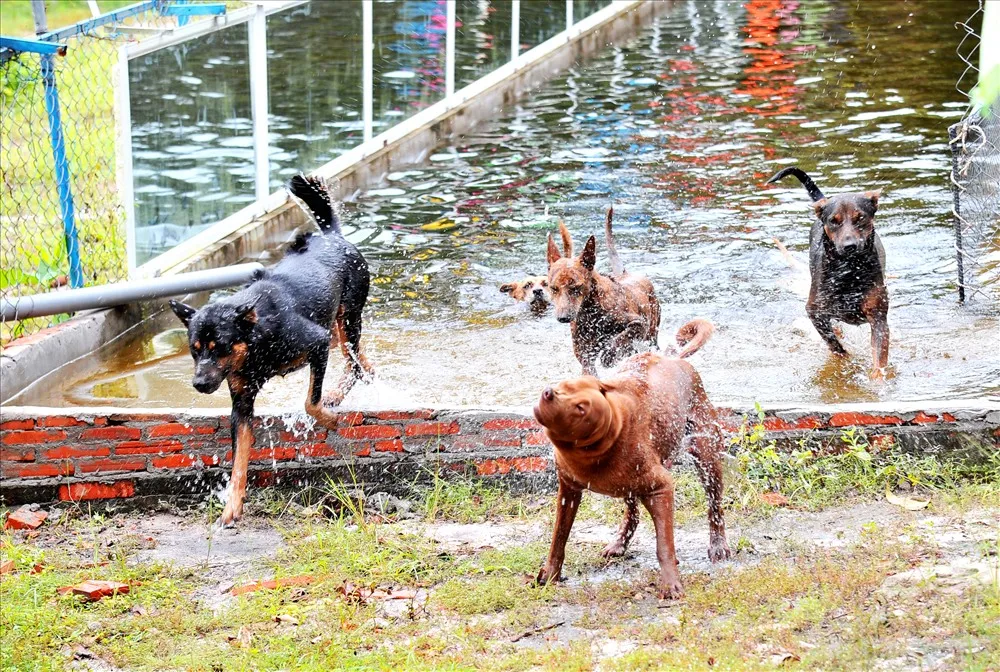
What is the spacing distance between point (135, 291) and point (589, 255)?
315 centimetres

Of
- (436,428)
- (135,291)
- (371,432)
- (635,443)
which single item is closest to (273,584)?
(371,432)

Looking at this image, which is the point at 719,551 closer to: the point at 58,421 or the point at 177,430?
the point at 177,430

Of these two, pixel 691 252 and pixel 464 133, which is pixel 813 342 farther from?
pixel 464 133

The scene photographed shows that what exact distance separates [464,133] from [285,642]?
37.9 ft

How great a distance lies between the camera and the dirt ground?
4172mm

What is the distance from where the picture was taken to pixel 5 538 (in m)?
5.73

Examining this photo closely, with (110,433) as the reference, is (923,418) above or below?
above

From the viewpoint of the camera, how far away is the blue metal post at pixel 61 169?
762 cm

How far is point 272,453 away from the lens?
20.1 ft

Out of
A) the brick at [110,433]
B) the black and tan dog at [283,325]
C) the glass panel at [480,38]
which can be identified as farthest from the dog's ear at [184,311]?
the glass panel at [480,38]

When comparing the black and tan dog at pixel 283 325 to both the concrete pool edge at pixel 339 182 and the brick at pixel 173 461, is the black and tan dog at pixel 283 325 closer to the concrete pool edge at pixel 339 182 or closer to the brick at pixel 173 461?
the brick at pixel 173 461

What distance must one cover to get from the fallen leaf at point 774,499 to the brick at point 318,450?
2.17m

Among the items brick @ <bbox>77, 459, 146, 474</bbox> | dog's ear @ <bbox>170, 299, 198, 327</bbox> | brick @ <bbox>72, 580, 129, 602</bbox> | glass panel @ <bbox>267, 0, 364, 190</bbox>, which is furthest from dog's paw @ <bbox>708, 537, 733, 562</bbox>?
glass panel @ <bbox>267, 0, 364, 190</bbox>

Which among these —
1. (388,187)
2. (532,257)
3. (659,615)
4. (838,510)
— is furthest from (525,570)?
(388,187)
